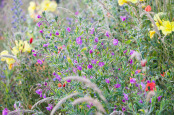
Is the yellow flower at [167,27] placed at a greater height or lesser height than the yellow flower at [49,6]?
lesser

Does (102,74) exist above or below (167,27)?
below

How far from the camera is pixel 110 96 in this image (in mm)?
1386

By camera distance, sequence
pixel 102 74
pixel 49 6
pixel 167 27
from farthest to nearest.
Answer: pixel 49 6
pixel 167 27
pixel 102 74

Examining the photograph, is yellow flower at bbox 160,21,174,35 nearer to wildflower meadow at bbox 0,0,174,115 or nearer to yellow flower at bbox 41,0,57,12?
wildflower meadow at bbox 0,0,174,115

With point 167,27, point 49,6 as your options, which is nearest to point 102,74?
point 167,27

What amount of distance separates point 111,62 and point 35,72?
110cm

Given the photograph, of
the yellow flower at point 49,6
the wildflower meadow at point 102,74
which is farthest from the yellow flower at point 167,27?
the yellow flower at point 49,6

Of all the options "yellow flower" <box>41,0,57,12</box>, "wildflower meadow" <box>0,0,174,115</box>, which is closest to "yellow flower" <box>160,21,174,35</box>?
"wildflower meadow" <box>0,0,174,115</box>

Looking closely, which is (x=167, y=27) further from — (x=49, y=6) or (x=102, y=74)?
(x=49, y=6)

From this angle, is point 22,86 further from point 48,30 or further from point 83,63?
Result: point 83,63

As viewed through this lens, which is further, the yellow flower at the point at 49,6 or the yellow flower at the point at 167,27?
the yellow flower at the point at 49,6

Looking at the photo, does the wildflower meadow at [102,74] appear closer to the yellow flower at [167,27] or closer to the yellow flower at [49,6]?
the yellow flower at [167,27]

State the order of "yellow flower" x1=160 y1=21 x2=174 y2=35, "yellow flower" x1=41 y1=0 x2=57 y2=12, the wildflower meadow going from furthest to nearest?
"yellow flower" x1=41 y1=0 x2=57 y2=12
"yellow flower" x1=160 y1=21 x2=174 y2=35
the wildflower meadow

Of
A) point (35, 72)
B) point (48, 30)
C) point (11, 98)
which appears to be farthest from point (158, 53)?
point (11, 98)
